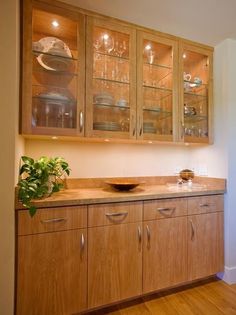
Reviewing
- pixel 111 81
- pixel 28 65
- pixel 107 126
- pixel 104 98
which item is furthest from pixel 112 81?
pixel 28 65

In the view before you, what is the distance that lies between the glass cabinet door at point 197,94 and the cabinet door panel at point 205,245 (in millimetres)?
791

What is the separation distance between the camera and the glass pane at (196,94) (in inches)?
81.0

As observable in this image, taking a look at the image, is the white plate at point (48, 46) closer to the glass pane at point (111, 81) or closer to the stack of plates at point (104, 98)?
the glass pane at point (111, 81)

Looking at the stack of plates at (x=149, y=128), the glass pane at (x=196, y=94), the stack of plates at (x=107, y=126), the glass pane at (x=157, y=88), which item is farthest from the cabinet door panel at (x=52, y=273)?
the glass pane at (x=196, y=94)

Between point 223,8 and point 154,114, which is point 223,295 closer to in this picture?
point 154,114

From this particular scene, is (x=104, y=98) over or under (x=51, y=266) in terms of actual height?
over

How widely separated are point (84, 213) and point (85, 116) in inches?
30.0

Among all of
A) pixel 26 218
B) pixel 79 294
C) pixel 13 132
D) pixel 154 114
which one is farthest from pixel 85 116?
pixel 79 294

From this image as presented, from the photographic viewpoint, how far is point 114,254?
4.81ft

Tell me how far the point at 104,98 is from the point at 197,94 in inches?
41.7

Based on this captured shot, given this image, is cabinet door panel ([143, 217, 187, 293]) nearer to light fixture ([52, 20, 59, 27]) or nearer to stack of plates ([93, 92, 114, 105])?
stack of plates ([93, 92, 114, 105])

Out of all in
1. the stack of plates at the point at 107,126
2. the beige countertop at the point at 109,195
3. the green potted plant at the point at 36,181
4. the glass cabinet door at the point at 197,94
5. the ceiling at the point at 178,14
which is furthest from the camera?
the glass cabinet door at the point at 197,94

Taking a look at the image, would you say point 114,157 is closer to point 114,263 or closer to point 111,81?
point 111,81

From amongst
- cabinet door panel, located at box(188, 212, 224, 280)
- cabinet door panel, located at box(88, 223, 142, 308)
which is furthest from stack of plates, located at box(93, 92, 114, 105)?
cabinet door panel, located at box(188, 212, 224, 280)
